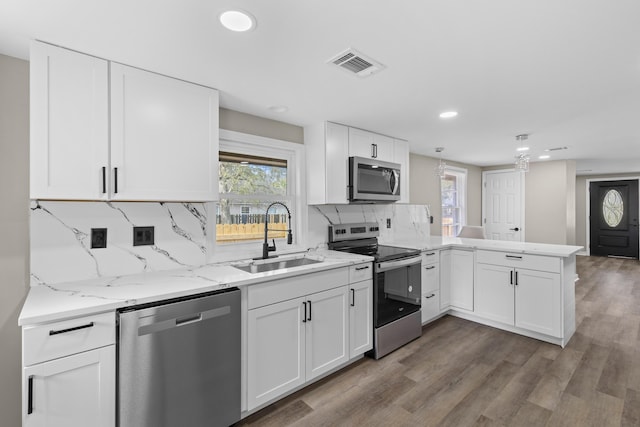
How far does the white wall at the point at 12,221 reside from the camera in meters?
1.74

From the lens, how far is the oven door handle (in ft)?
9.02

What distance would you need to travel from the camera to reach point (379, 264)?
2.74 metres

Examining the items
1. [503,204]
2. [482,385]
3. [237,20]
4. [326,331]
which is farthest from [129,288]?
[503,204]

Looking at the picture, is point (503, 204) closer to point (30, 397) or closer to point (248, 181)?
point (248, 181)

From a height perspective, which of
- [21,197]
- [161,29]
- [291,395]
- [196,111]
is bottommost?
[291,395]

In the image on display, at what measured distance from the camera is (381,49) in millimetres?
1691

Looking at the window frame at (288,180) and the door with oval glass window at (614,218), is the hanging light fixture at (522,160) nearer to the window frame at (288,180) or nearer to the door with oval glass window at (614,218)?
the window frame at (288,180)

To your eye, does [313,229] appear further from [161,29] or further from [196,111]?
[161,29]

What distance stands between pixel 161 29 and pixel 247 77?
0.62m

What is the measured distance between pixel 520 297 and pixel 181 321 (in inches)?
127

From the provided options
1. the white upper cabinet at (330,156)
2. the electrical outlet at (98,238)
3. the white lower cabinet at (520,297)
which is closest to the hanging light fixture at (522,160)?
the white lower cabinet at (520,297)

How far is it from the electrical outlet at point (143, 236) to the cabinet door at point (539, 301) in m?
3.43

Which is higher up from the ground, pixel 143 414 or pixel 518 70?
pixel 518 70

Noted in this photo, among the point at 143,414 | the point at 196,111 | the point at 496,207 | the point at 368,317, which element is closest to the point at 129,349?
the point at 143,414
